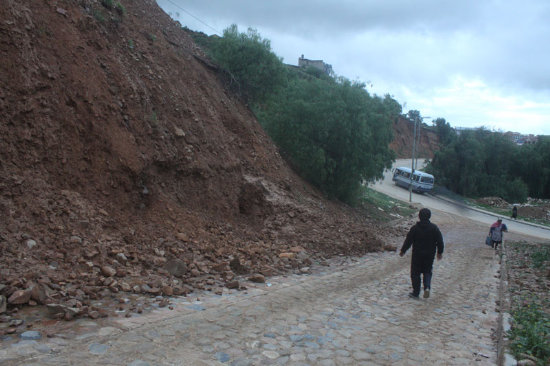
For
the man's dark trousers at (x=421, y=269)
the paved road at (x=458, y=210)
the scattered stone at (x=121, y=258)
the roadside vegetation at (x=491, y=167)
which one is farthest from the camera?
the roadside vegetation at (x=491, y=167)

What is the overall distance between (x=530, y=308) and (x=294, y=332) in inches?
171

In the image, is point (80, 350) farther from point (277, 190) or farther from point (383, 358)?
point (277, 190)

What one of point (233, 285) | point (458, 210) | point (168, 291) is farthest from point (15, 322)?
point (458, 210)

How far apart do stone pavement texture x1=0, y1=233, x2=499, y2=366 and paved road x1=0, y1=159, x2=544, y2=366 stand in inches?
0.5

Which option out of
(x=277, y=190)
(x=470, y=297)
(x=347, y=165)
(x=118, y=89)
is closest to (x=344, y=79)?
(x=347, y=165)

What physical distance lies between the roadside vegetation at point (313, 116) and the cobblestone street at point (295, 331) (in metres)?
12.1

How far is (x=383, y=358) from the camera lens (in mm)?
4945

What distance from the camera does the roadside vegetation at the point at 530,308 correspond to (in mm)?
5148

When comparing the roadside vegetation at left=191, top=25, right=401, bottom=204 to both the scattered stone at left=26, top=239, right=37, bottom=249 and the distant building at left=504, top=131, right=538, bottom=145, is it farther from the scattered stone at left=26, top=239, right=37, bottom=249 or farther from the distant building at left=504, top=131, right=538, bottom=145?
the distant building at left=504, top=131, right=538, bottom=145

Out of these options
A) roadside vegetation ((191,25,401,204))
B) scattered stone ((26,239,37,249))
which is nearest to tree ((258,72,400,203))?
roadside vegetation ((191,25,401,204))

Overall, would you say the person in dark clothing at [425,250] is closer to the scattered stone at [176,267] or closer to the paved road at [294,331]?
the paved road at [294,331]

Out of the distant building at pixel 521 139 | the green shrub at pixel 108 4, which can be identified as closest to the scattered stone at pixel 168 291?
the green shrub at pixel 108 4

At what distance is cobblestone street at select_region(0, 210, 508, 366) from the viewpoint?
445 cm

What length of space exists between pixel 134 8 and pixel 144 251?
11255 millimetres
